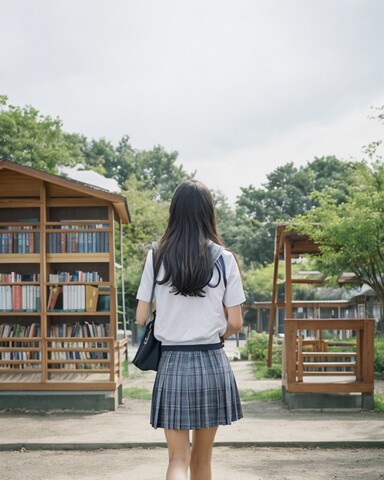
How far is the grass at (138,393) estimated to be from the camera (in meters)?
13.4

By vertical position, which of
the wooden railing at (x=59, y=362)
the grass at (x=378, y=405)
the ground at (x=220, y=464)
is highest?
the wooden railing at (x=59, y=362)

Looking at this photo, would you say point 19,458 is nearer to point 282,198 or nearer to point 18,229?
point 18,229

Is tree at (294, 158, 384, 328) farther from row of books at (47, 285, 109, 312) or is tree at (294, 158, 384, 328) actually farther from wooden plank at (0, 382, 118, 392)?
wooden plank at (0, 382, 118, 392)

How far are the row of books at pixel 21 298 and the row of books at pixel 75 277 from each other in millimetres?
278

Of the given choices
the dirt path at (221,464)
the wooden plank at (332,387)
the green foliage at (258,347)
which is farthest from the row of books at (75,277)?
the green foliage at (258,347)

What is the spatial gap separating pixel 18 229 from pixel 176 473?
8.93 m

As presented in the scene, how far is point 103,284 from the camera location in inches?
472

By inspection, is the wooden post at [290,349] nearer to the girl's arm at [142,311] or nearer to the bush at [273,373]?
the bush at [273,373]

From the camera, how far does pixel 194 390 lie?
379 centimetres

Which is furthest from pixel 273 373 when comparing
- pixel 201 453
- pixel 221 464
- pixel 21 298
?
pixel 201 453

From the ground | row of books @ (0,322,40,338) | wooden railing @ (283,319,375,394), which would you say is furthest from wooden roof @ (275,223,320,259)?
the ground

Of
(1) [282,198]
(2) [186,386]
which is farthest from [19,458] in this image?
(1) [282,198]

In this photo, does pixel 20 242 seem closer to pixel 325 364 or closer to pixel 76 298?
pixel 76 298

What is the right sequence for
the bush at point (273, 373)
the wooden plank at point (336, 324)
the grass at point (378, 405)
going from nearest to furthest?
the grass at point (378, 405)
the wooden plank at point (336, 324)
the bush at point (273, 373)
